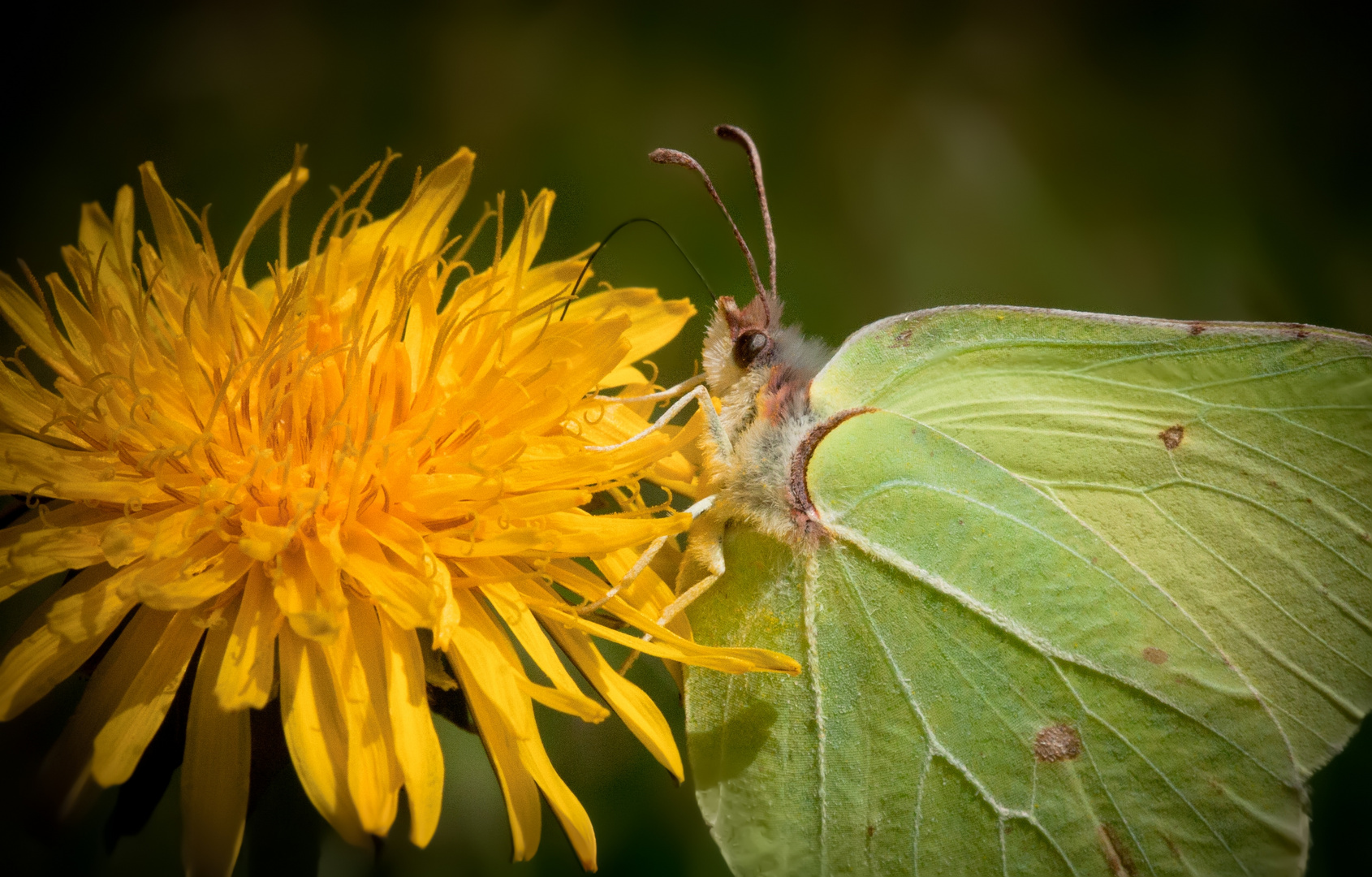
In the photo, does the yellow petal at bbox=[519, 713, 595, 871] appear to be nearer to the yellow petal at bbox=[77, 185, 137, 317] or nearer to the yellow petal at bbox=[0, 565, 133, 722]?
the yellow petal at bbox=[0, 565, 133, 722]

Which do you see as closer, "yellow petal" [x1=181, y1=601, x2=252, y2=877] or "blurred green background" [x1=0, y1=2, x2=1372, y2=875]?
"yellow petal" [x1=181, y1=601, x2=252, y2=877]

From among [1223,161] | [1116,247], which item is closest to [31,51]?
[1116,247]

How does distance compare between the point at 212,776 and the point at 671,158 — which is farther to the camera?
the point at 671,158

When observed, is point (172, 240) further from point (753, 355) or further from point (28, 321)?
point (753, 355)

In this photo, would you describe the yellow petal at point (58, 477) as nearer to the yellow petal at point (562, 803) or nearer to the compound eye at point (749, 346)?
the yellow petal at point (562, 803)

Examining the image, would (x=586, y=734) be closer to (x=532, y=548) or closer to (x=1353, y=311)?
(x=532, y=548)

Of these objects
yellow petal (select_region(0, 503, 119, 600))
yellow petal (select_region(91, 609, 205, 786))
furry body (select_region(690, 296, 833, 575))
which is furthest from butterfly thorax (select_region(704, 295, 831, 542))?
yellow petal (select_region(0, 503, 119, 600))

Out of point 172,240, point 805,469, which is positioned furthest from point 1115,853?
point 172,240

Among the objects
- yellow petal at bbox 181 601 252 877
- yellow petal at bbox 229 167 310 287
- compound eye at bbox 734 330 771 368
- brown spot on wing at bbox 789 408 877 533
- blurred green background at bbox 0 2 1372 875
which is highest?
blurred green background at bbox 0 2 1372 875
